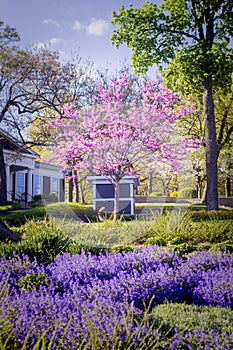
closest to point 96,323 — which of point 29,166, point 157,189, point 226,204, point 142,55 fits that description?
point 157,189

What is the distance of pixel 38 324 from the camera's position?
6.15 ft

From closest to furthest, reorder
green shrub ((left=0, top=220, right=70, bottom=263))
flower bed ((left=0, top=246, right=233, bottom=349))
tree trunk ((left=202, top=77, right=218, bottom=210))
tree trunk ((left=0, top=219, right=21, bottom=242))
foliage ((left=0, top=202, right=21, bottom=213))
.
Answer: flower bed ((left=0, top=246, right=233, bottom=349)), green shrub ((left=0, top=220, right=70, bottom=263)), tree trunk ((left=0, top=219, right=21, bottom=242)), tree trunk ((left=202, top=77, right=218, bottom=210)), foliage ((left=0, top=202, right=21, bottom=213))

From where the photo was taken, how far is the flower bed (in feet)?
5.85

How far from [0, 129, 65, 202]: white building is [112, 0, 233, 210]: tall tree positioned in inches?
127

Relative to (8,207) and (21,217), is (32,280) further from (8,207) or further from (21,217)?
(8,207)

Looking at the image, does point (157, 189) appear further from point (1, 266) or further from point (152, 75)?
point (1, 266)

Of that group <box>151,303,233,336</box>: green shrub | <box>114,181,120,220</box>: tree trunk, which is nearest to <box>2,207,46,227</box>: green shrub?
<box>114,181,120,220</box>: tree trunk

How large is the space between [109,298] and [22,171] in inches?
507

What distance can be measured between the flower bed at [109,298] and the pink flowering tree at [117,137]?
2.60 meters

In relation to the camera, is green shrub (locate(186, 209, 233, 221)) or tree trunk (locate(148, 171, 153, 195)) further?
tree trunk (locate(148, 171, 153, 195))

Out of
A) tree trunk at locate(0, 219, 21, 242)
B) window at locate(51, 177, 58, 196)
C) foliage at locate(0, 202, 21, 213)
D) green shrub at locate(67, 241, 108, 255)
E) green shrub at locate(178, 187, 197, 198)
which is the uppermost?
window at locate(51, 177, 58, 196)

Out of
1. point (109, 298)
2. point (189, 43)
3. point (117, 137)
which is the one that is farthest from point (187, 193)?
point (109, 298)

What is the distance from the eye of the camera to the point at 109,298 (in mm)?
2277

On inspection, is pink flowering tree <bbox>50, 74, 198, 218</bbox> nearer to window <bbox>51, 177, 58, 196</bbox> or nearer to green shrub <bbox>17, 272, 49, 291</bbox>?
window <bbox>51, 177, 58, 196</bbox>
